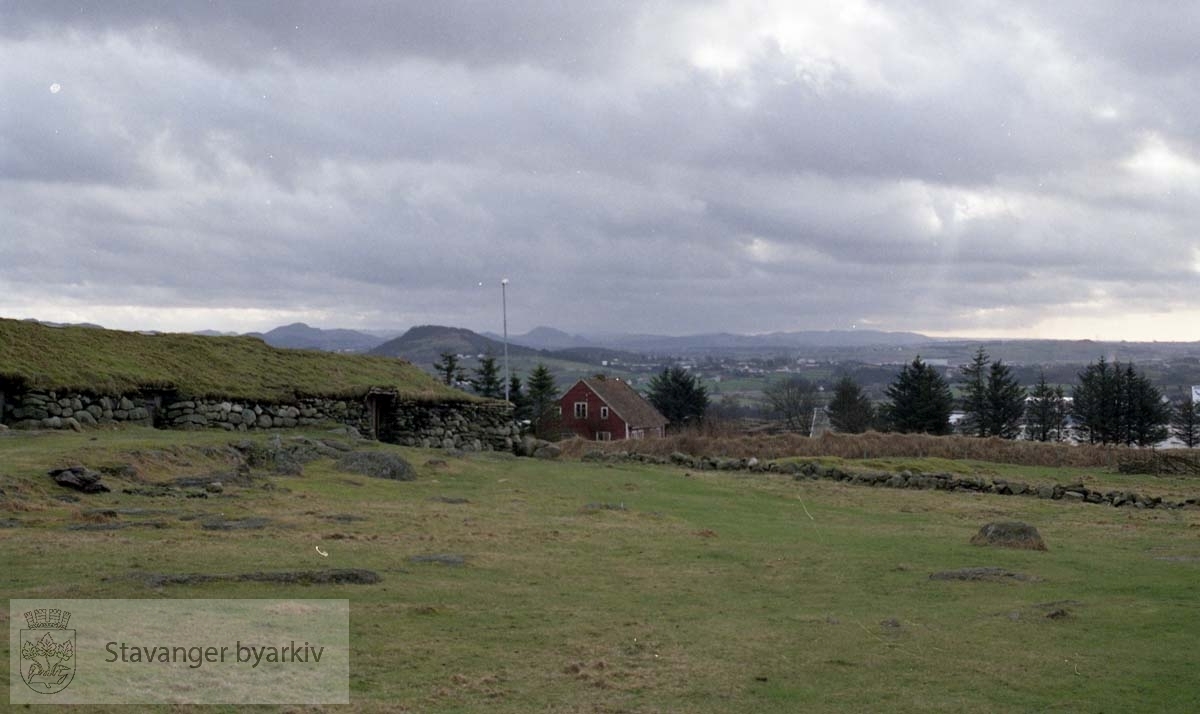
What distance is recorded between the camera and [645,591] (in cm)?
1336

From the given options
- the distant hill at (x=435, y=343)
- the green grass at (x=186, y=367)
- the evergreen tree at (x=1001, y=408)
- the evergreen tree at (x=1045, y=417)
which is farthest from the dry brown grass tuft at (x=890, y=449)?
the distant hill at (x=435, y=343)

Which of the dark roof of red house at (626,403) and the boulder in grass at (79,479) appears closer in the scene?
the boulder in grass at (79,479)

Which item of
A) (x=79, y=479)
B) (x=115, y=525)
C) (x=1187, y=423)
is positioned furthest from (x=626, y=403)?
(x=115, y=525)

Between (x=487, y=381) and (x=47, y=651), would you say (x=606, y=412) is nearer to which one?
(x=487, y=381)

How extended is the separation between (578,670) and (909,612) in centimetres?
485

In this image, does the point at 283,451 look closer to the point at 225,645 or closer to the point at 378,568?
the point at 378,568

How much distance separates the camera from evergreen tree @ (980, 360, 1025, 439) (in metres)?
89.2

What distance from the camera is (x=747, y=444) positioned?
1822 inches

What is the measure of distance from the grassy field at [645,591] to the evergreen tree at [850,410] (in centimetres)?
6929

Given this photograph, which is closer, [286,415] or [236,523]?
[236,523]

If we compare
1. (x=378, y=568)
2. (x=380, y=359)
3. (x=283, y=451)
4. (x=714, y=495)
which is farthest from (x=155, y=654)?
(x=380, y=359)

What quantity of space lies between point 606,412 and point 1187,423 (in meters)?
49.0

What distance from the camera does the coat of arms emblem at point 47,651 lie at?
25.2 ft

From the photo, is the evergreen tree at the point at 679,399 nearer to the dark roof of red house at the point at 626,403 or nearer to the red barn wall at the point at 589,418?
the dark roof of red house at the point at 626,403
